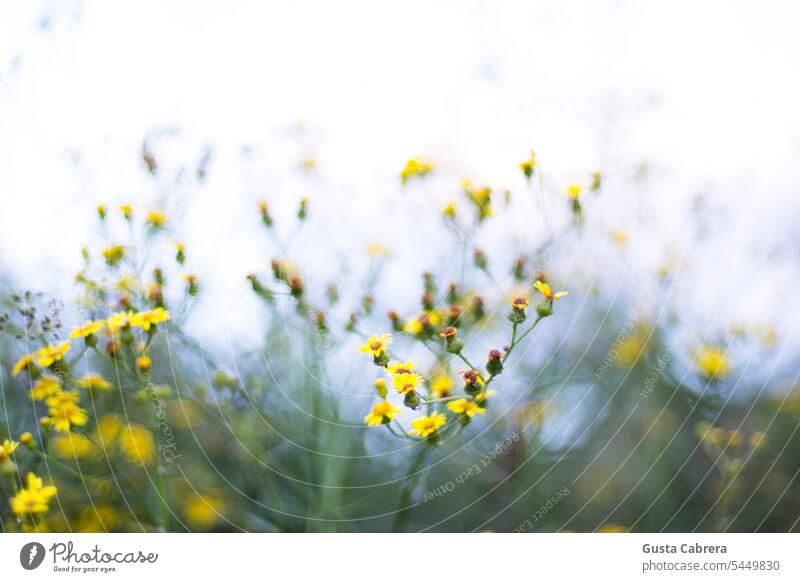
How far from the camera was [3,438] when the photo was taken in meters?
0.62

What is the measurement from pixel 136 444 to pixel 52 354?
94 mm

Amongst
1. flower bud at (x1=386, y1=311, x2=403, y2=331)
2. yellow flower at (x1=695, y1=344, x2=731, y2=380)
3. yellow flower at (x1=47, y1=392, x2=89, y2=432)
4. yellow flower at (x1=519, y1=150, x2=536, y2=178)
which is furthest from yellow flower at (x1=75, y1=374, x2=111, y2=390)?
yellow flower at (x1=695, y1=344, x2=731, y2=380)

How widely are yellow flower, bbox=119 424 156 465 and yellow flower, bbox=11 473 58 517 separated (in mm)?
59

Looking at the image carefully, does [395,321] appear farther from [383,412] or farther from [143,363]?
[143,363]

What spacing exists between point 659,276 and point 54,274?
1.66ft

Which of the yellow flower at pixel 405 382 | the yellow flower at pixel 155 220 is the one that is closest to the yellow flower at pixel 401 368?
the yellow flower at pixel 405 382

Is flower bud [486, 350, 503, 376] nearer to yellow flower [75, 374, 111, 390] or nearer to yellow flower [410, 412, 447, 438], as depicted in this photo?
yellow flower [410, 412, 447, 438]

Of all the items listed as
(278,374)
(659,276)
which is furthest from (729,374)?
(278,374)

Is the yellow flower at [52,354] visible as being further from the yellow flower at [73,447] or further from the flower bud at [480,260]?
the flower bud at [480,260]

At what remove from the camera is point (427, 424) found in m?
0.53

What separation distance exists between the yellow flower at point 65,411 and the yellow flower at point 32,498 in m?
0.04

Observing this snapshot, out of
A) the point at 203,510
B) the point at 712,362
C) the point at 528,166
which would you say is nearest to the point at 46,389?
the point at 203,510
